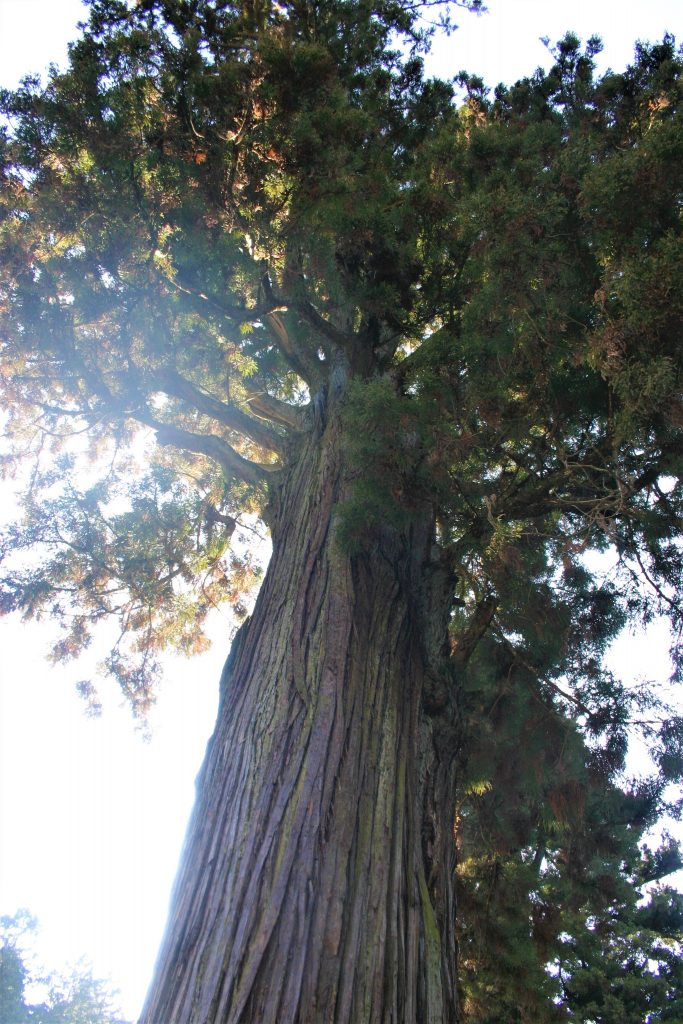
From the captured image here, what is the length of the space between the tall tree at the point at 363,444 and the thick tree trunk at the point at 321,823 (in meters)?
0.02

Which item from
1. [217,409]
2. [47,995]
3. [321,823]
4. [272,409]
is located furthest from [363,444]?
[47,995]

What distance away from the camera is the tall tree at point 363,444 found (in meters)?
3.09

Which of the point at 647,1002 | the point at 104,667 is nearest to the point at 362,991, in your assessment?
the point at 104,667

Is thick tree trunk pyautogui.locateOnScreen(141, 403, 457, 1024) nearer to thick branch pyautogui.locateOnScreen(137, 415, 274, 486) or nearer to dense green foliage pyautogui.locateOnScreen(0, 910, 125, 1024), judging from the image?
thick branch pyautogui.locateOnScreen(137, 415, 274, 486)

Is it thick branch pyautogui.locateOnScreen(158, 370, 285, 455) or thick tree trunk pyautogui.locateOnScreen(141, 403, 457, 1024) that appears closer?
thick tree trunk pyautogui.locateOnScreen(141, 403, 457, 1024)

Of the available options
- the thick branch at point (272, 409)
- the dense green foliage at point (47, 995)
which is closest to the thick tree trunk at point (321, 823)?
the thick branch at point (272, 409)

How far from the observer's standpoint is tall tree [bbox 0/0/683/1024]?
10.1 ft

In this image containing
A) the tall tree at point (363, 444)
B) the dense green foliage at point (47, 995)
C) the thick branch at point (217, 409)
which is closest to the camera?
the tall tree at point (363, 444)

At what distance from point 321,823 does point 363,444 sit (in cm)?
205

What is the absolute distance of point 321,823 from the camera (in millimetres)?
2965

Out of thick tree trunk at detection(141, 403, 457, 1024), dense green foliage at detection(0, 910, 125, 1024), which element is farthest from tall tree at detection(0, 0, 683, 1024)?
dense green foliage at detection(0, 910, 125, 1024)

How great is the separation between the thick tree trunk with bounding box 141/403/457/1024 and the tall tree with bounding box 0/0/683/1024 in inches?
0.6

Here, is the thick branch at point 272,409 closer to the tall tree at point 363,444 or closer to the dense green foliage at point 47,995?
the tall tree at point 363,444

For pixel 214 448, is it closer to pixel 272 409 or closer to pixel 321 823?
pixel 272 409
